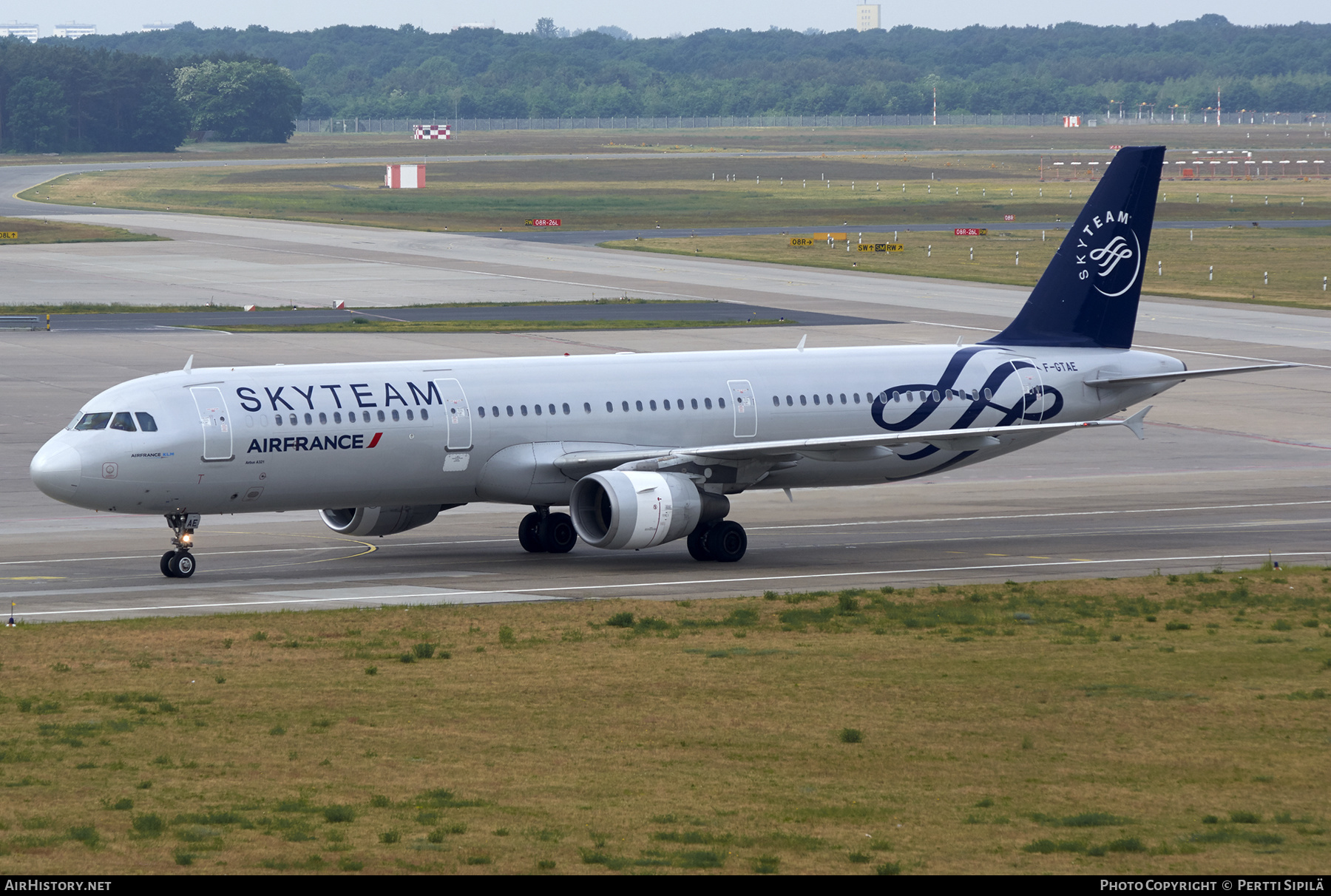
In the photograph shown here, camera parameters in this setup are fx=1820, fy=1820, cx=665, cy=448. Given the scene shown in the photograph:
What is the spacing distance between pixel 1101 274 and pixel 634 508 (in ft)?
56.0

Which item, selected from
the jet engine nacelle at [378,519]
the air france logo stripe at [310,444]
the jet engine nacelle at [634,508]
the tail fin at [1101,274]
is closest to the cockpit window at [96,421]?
the air france logo stripe at [310,444]

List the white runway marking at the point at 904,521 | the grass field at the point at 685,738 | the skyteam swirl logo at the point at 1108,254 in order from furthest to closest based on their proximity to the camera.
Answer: the skyteam swirl logo at the point at 1108,254, the white runway marking at the point at 904,521, the grass field at the point at 685,738

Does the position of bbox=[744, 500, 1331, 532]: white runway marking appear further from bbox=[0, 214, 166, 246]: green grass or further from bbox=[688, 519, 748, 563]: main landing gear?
bbox=[0, 214, 166, 246]: green grass

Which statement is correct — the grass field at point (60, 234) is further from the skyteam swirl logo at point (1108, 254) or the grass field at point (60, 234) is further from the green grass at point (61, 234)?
the skyteam swirl logo at point (1108, 254)

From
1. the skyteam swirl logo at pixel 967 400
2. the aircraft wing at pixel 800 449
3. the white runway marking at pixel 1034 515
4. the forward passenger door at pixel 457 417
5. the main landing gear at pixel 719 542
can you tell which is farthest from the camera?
the white runway marking at pixel 1034 515

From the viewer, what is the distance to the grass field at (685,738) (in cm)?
1836

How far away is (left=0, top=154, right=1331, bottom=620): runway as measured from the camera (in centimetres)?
3894

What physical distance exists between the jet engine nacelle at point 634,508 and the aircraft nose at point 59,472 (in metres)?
10.5

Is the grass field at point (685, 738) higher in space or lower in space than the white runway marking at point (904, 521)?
higher

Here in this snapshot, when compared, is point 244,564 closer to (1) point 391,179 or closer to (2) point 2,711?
(2) point 2,711

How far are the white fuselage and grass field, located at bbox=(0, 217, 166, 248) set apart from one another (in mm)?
98051

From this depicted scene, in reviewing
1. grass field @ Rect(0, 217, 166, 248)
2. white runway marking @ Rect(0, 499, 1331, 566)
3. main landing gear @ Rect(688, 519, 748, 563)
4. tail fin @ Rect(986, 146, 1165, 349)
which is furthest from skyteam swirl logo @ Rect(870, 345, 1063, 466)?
grass field @ Rect(0, 217, 166, 248)
